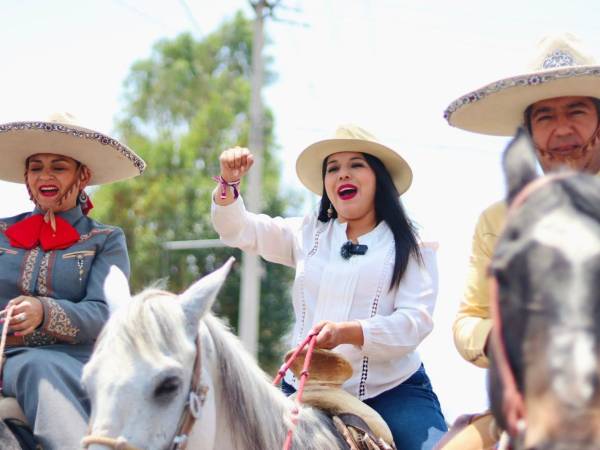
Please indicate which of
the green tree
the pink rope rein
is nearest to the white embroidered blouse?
the pink rope rein

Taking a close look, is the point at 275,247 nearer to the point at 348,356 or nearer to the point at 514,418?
the point at 348,356

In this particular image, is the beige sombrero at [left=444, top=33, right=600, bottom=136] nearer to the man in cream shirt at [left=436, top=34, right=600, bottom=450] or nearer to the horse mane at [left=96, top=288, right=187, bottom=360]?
the man in cream shirt at [left=436, top=34, right=600, bottom=450]

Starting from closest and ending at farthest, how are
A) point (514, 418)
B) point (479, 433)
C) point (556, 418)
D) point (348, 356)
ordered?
point (556, 418)
point (514, 418)
point (479, 433)
point (348, 356)

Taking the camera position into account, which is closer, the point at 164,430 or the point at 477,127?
the point at 164,430

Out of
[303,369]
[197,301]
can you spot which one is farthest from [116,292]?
[303,369]

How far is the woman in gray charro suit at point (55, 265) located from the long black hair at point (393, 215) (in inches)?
55.9

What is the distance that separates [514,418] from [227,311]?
2550cm

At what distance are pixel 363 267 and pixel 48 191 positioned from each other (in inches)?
77.9

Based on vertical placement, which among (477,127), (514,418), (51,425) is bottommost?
(51,425)

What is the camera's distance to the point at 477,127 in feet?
15.1

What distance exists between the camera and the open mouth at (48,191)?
212 inches

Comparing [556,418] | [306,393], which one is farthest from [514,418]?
[306,393]

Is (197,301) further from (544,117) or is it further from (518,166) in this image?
(544,117)

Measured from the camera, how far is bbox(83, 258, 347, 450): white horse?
345 cm
